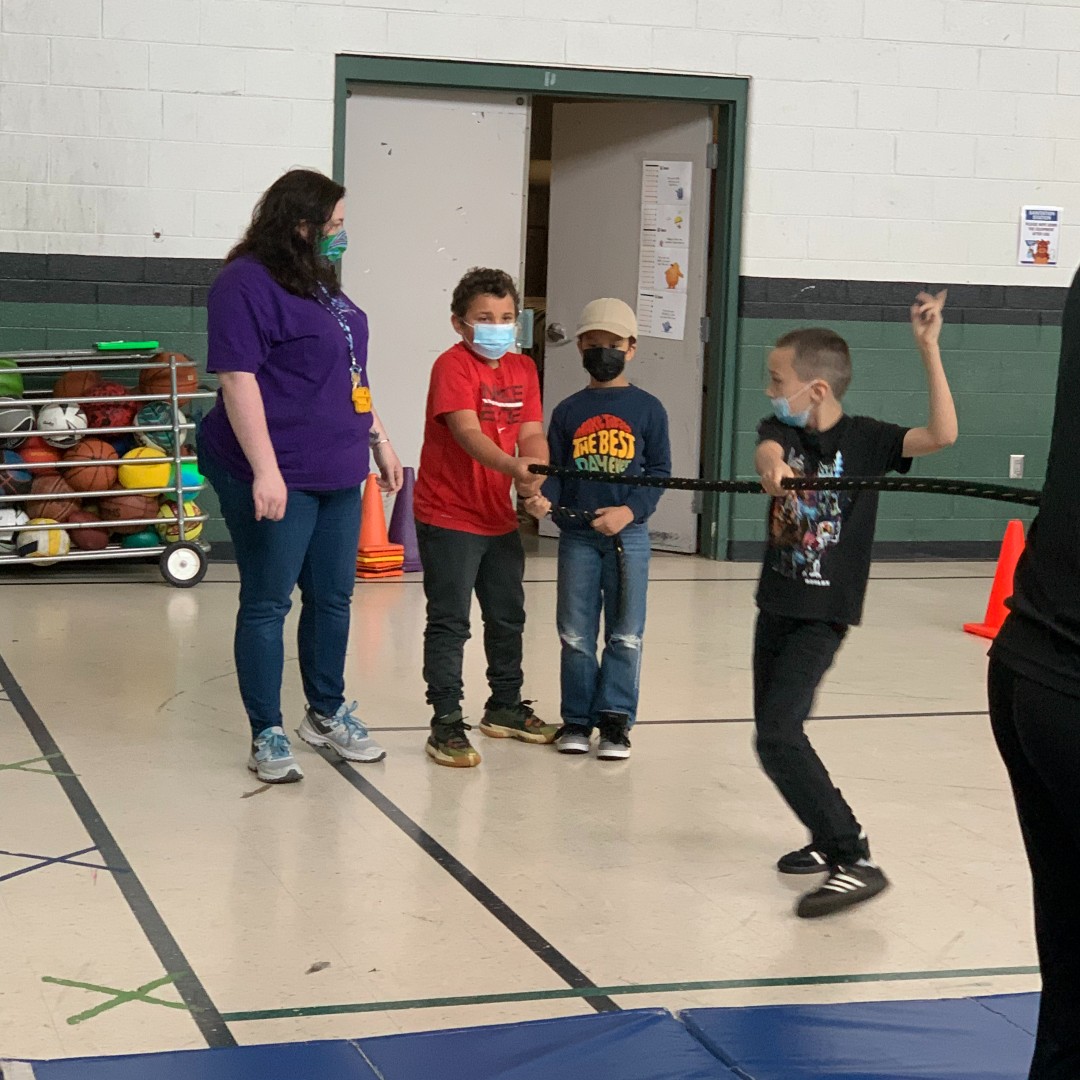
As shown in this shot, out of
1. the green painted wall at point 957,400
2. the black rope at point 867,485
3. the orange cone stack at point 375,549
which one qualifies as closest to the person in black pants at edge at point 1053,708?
the black rope at point 867,485

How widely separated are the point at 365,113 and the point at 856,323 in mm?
2641

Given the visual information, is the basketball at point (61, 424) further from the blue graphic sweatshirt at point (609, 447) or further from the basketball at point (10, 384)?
the blue graphic sweatshirt at point (609, 447)

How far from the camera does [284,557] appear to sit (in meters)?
4.17

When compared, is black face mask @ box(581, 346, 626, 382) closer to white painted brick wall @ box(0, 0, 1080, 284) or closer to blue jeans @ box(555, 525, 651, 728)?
blue jeans @ box(555, 525, 651, 728)

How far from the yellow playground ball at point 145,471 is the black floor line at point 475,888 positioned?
287 centimetres

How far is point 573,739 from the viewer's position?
4648 millimetres

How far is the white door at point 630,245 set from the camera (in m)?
8.34

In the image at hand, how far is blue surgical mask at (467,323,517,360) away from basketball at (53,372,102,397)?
3158 millimetres

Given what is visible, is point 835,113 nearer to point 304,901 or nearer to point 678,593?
point 678,593

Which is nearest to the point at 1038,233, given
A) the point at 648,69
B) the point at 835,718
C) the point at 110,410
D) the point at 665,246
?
the point at 665,246

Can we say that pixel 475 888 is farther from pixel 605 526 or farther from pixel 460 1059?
pixel 605 526

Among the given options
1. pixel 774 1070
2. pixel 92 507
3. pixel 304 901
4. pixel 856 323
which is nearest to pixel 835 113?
pixel 856 323

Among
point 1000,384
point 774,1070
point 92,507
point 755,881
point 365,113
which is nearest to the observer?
point 774,1070

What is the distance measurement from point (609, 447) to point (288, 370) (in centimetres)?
90
